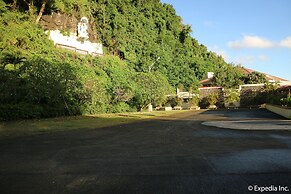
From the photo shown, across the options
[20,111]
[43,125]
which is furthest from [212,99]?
[43,125]

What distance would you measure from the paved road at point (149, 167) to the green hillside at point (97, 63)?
12916mm

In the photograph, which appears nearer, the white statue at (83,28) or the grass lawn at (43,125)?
the grass lawn at (43,125)

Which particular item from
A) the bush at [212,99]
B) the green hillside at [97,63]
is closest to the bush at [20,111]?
the green hillside at [97,63]

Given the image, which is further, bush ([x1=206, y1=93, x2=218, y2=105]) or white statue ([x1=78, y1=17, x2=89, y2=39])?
bush ([x1=206, y1=93, x2=218, y2=105])

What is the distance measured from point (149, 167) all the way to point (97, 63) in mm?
29753

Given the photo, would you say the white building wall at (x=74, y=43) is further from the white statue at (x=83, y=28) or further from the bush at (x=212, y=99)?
the bush at (x=212, y=99)

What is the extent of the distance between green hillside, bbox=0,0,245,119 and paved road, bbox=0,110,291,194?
12916 mm

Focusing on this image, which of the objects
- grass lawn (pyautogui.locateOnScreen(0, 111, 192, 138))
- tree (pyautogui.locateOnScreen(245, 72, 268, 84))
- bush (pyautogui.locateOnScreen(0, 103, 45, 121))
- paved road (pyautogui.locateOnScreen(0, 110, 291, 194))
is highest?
tree (pyautogui.locateOnScreen(245, 72, 268, 84))

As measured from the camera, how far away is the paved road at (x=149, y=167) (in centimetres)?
415

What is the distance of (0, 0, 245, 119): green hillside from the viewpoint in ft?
65.0

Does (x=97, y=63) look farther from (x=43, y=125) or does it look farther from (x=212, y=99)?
(x=212, y=99)

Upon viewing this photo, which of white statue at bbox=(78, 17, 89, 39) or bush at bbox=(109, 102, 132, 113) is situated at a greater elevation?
white statue at bbox=(78, 17, 89, 39)

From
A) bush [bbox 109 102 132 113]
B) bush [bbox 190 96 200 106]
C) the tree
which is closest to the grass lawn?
bush [bbox 109 102 132 113]

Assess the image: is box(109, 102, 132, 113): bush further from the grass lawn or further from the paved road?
the paved road
